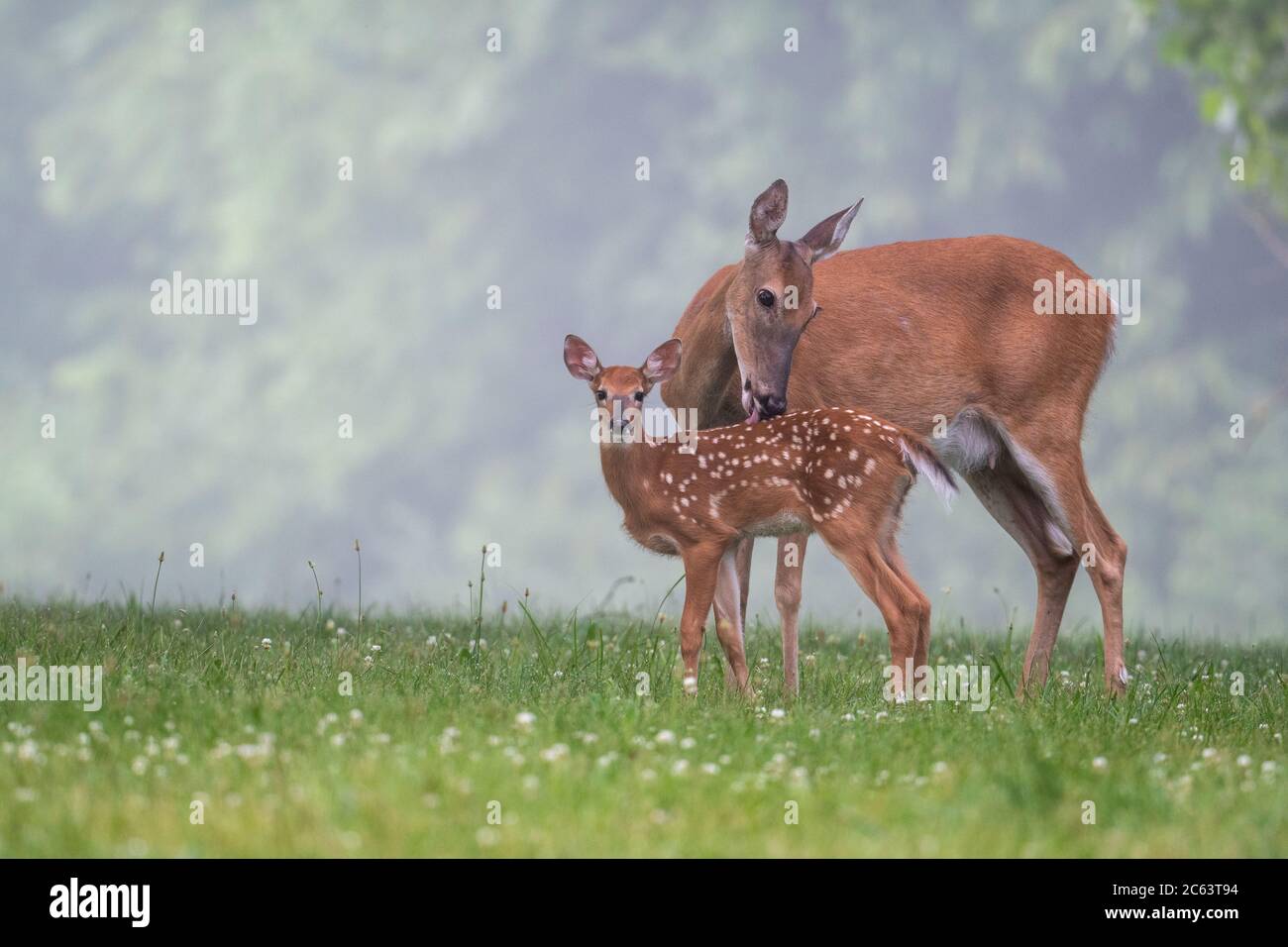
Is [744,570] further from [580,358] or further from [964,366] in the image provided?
[964,366]

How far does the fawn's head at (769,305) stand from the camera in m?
8.05

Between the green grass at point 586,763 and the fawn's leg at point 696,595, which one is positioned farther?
the fawn's leg at point 696,595

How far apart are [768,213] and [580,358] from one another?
57.0 inches

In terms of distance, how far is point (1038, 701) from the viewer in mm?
7328

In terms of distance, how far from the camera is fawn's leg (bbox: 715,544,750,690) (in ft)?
24.4

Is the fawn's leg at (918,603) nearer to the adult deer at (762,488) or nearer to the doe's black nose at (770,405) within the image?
the adult deer at (762,488)

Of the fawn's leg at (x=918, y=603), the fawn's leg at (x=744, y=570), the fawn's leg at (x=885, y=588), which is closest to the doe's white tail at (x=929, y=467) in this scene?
the fawn's leg at (x=918, y=603)

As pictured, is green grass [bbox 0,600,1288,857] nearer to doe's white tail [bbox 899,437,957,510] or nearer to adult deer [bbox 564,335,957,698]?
adult deer [bbox 564,335,957,698]

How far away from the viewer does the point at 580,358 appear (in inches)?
300

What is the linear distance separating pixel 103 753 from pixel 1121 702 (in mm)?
4720

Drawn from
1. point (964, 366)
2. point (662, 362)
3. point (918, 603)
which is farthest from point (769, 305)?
point (918, 603)

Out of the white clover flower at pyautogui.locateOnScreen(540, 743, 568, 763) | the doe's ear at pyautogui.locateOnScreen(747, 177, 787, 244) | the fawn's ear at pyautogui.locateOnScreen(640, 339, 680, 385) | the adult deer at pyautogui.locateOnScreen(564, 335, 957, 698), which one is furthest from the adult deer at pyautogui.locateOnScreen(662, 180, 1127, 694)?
the white clover flower at pyautogui.locateOnScreen(540, 743, 568, 763)

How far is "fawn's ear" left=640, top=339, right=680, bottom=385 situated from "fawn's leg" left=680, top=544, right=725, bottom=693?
87cm

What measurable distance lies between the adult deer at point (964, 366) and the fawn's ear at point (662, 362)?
710 mm
